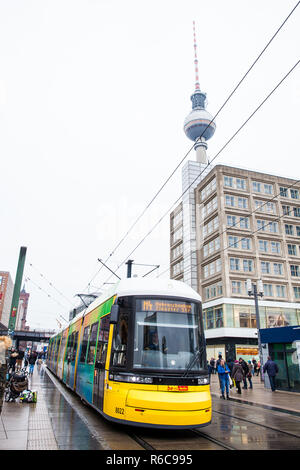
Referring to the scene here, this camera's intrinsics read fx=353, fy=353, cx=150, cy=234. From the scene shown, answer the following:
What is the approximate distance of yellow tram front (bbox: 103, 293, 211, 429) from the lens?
6.63 metres

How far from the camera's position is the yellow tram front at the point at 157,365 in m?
6.63

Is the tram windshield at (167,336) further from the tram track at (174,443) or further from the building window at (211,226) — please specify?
the building window at (211,226)

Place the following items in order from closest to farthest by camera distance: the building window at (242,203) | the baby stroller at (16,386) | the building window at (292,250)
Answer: the baby stroller at (16,386) → the building window at (242,203) → the building window at (292,250)

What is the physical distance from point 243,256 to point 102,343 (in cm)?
3852

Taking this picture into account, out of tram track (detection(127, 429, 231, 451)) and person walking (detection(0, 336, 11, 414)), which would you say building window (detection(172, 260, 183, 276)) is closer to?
tram track (detection(127, 429, 231, 451))

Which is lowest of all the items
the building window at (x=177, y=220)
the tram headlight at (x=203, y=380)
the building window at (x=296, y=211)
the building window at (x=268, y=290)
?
the tram headlight at (x=203, y=380)

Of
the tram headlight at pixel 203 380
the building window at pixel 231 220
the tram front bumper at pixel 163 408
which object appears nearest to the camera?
the tram front bumper at pixel 163 408

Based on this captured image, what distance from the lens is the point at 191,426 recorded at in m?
6.64

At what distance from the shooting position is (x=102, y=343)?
28.2ft

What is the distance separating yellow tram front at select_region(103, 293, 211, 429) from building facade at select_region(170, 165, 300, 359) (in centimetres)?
3411

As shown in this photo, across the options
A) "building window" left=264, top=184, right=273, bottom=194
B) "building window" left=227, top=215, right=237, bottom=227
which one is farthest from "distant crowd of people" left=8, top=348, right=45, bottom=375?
"building window" left=264, top=184, right=273, bottom=194

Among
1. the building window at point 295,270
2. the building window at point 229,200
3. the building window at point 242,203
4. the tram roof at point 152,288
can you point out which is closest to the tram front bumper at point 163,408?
the tram roof at point 152,288
